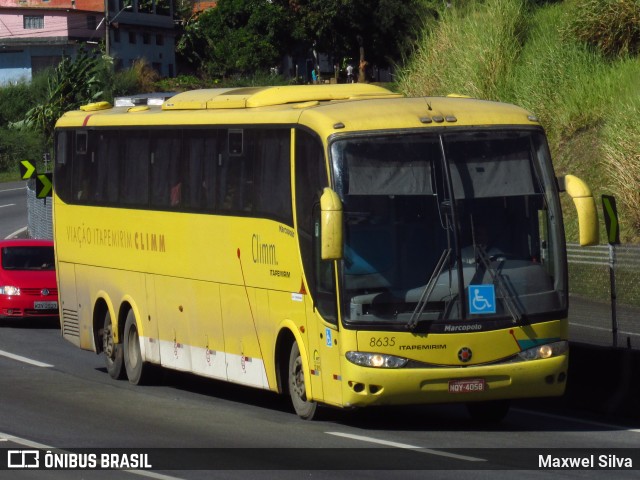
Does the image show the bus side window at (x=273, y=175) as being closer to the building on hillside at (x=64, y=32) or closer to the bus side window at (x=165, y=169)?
the bus side window at (x=165, y=169)

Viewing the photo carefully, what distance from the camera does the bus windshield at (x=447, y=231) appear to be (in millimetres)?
12516

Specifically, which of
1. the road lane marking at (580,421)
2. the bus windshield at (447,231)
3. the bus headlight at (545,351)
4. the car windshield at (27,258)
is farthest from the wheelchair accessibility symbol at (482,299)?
the car windshield at (27,258)

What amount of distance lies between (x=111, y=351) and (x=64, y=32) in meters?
78.8

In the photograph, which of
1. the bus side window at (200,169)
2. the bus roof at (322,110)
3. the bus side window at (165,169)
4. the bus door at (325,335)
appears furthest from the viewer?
the bus side window at (165,169)

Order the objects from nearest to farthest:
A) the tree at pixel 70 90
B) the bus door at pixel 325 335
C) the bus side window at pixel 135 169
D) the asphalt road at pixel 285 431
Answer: the asphalt road at pixel 285 431 < the bus door at pixel 325 335 < the bus side window at pixel 135 169 < the tree at pixel 70 90

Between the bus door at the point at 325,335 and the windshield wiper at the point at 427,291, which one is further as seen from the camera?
the bus door at the point at 325,335

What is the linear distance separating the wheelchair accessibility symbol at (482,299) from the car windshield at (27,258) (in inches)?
628

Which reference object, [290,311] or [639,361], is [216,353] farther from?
[639,361]

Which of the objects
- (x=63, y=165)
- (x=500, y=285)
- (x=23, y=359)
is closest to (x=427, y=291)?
(x=500, y=285)

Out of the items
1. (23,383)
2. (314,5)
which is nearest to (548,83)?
(23,383)

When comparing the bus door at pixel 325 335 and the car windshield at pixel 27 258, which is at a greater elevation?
the bus door at pixel 325 335

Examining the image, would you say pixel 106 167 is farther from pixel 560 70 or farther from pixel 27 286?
pixel 560 70

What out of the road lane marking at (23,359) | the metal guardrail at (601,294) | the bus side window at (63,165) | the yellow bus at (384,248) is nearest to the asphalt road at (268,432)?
the yellow bus at (384,248)

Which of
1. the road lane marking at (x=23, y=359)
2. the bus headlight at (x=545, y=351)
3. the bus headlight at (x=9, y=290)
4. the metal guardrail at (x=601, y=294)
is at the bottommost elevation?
the road lane marking at (x=23, y=359)
